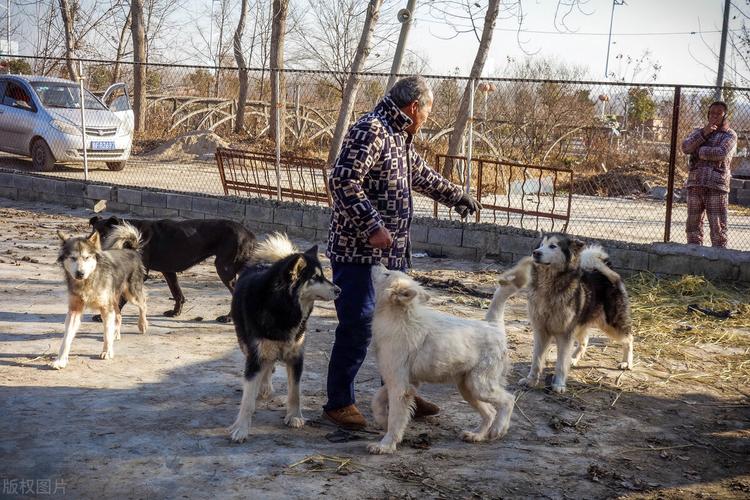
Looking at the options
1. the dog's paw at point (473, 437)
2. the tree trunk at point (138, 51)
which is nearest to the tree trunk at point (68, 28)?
the tree trunk at point (138, 51)

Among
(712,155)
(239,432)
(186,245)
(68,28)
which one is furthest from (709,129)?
(68,28)

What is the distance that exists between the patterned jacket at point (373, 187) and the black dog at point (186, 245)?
2.69 m

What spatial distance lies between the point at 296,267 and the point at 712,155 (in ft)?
21.2

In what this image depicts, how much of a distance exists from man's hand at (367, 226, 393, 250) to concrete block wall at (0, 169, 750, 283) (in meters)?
5.69

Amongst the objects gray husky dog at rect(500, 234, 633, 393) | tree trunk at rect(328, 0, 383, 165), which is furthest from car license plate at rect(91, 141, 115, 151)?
gray husky dog at rect(500, 234, 633, 393)

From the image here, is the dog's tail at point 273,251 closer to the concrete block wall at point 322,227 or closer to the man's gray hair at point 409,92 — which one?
the man's gray hair at point 409,92

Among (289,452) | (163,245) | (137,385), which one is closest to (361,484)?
(289,452)

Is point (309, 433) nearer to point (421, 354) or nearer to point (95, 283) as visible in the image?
point (421, 354)

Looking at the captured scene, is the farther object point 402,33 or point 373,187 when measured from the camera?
point 402,33

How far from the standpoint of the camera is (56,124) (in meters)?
16.0

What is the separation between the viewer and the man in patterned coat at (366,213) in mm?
4371

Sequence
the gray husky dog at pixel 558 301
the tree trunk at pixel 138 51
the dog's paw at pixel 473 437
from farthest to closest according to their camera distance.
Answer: the tree trunk at pixel 138 51 → the gray husky dog at pixel 558 301 → the dog's paw at pixel 473 437

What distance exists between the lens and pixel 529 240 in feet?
32.2

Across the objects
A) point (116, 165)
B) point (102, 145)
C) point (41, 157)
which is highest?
point (102, 145)
